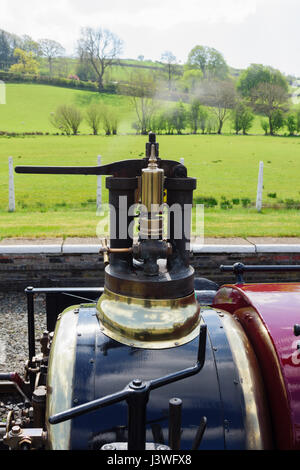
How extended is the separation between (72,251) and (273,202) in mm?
6315

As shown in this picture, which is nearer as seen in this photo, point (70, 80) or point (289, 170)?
point (70, 80)

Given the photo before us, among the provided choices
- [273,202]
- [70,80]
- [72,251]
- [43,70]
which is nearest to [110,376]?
[72,251]

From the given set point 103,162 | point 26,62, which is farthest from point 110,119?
point 26,62

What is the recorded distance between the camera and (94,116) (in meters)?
8.39

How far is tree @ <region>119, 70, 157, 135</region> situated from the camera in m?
4.39

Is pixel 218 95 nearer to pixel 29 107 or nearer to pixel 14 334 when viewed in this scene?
pixel 14 334

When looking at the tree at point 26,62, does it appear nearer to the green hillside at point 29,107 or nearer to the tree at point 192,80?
the green hillside at point 29,107

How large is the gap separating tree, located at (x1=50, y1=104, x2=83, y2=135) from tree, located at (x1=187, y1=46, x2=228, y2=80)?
3.68m

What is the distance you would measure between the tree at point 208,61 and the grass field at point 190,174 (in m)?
1.28

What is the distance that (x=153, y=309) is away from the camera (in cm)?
164

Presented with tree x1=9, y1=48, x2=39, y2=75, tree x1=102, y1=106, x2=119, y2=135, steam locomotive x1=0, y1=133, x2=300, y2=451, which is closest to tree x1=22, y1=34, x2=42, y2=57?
tree x1=9, y1=48, x2=39, y2=75

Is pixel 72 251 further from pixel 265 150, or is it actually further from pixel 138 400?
pixel 265 150

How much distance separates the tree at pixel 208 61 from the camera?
5.91 metres

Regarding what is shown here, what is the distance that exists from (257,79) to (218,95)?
263 centimetres
